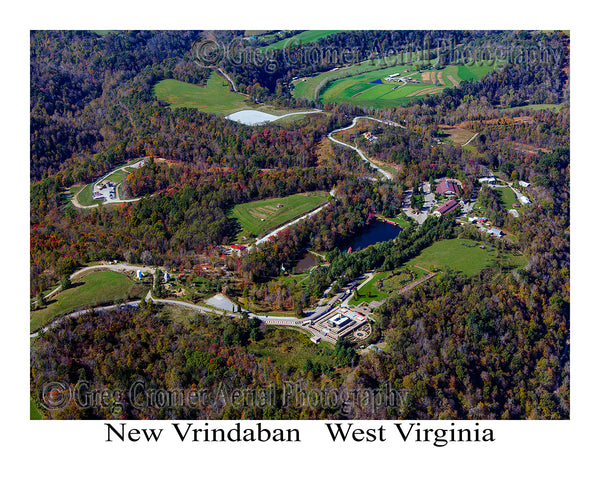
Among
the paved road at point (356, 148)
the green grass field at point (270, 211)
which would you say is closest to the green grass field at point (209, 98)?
the paved road at point (356, 148)

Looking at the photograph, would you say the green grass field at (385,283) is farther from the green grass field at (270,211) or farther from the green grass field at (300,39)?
the green grass field at (300,39)

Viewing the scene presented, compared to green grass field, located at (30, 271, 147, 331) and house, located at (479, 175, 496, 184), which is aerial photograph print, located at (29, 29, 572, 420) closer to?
green grass field, located at (30, 271, 147, 331)

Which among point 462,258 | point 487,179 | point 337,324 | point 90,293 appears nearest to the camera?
point 337,324

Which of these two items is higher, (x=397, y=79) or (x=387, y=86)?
(x=397, y=79)

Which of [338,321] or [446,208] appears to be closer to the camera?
[338,321]

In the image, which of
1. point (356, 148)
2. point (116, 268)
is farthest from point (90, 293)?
point (356, 148)

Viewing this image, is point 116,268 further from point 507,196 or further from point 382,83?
point 382,83

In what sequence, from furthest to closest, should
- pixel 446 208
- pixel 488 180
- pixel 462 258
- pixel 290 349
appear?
pixel 488 180, pixel 446 208, pixel 462 258, pixel 290 349
